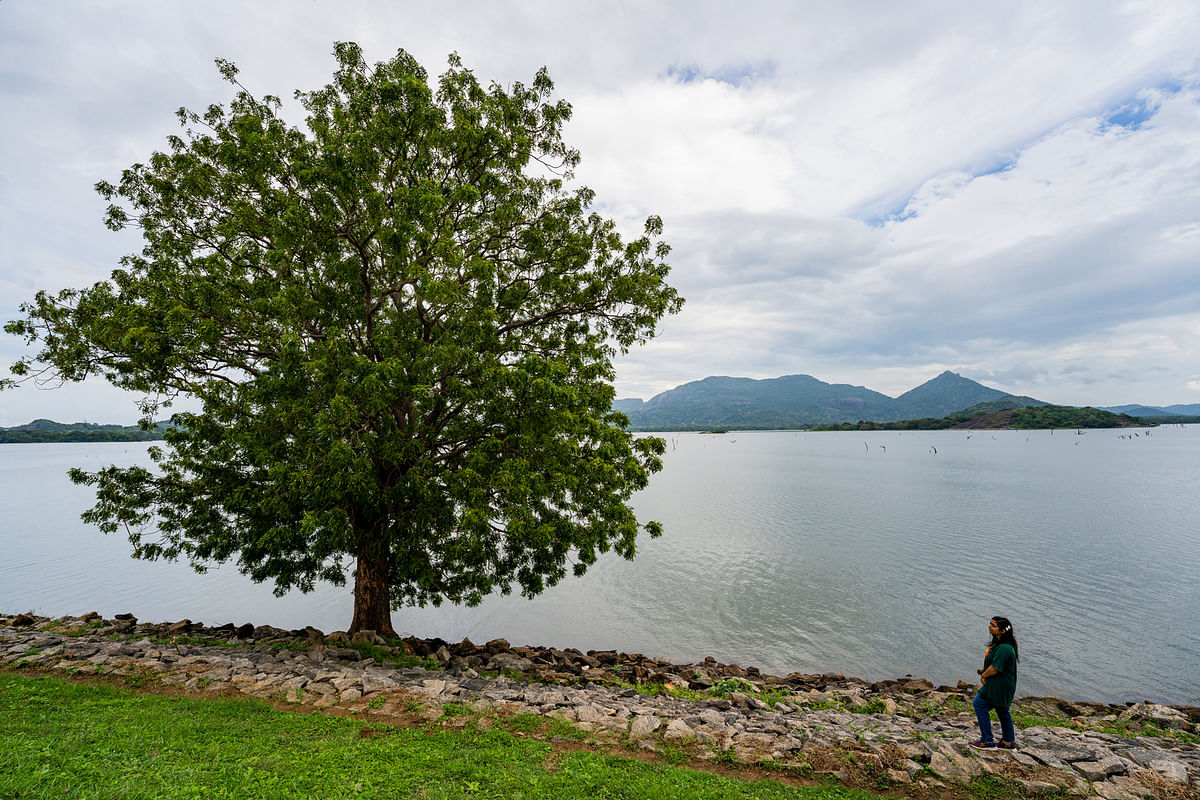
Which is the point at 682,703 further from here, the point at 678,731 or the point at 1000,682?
the point at 1000,682

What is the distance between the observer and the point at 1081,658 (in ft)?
61.6

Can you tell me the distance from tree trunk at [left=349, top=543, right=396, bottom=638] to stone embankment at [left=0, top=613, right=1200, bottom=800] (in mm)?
644

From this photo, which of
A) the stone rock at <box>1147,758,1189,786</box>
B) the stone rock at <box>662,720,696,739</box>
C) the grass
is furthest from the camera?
the stone rock at <box>662,720,696,739</box>

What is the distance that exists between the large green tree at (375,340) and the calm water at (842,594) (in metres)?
10.3

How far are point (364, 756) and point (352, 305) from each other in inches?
423

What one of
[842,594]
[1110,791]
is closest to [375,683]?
[1110,791]

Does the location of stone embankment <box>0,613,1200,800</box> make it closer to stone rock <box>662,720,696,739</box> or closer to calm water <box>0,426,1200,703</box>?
stone rock <box>662,720,696,739</box>

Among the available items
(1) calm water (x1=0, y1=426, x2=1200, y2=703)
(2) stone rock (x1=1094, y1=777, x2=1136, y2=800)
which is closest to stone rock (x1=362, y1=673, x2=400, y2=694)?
(1) calm water (x1=0, y1=426, x2=1200, y2=703)

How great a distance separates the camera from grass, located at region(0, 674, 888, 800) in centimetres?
676

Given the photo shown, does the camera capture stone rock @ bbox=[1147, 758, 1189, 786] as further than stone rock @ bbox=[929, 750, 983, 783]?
Yes

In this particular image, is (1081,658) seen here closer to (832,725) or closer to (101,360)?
(832,725)

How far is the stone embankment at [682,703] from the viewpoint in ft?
29.3

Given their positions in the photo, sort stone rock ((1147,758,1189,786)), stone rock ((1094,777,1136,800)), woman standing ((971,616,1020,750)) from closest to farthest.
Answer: stone rock ((1094,777,1136,800)), stone rock ((1147,758,1189,786)), woman standing ((971,616,1020,750))

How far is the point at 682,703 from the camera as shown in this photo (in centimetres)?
1249
